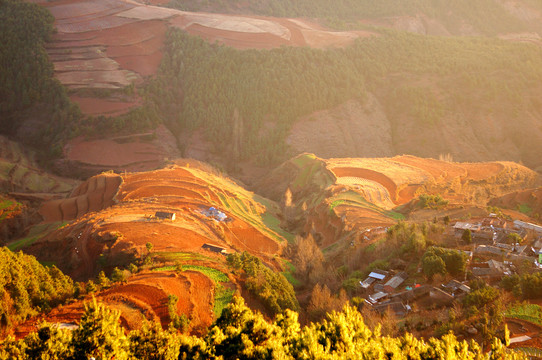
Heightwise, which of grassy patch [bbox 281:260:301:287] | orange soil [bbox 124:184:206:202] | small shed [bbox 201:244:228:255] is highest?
small shed [bbox 201:244:228:255]

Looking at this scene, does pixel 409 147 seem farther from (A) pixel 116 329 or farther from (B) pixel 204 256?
(A) pixel 116 329

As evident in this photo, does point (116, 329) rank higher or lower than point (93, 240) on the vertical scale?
higher

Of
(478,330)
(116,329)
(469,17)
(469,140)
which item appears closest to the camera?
(116,329)

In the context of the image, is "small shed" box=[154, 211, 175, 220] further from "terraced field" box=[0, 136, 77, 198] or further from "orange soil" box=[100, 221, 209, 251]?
"terraced field" box=[0, 136, 77, 198]

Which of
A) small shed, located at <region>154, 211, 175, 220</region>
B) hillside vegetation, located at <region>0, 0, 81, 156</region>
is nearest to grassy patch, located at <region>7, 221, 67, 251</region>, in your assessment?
small shed, located at <region>154, 211, 175, 220</region>

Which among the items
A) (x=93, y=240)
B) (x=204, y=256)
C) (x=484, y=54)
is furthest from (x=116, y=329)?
→ (x=484, y=54)

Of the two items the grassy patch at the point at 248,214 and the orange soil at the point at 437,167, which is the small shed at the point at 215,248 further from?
the orange soil at the point at 437,167

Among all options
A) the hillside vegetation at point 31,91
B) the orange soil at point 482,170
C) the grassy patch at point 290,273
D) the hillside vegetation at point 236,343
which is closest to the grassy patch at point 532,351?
the hillside vegetation at point 236,343

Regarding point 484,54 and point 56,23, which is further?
point 56,23
